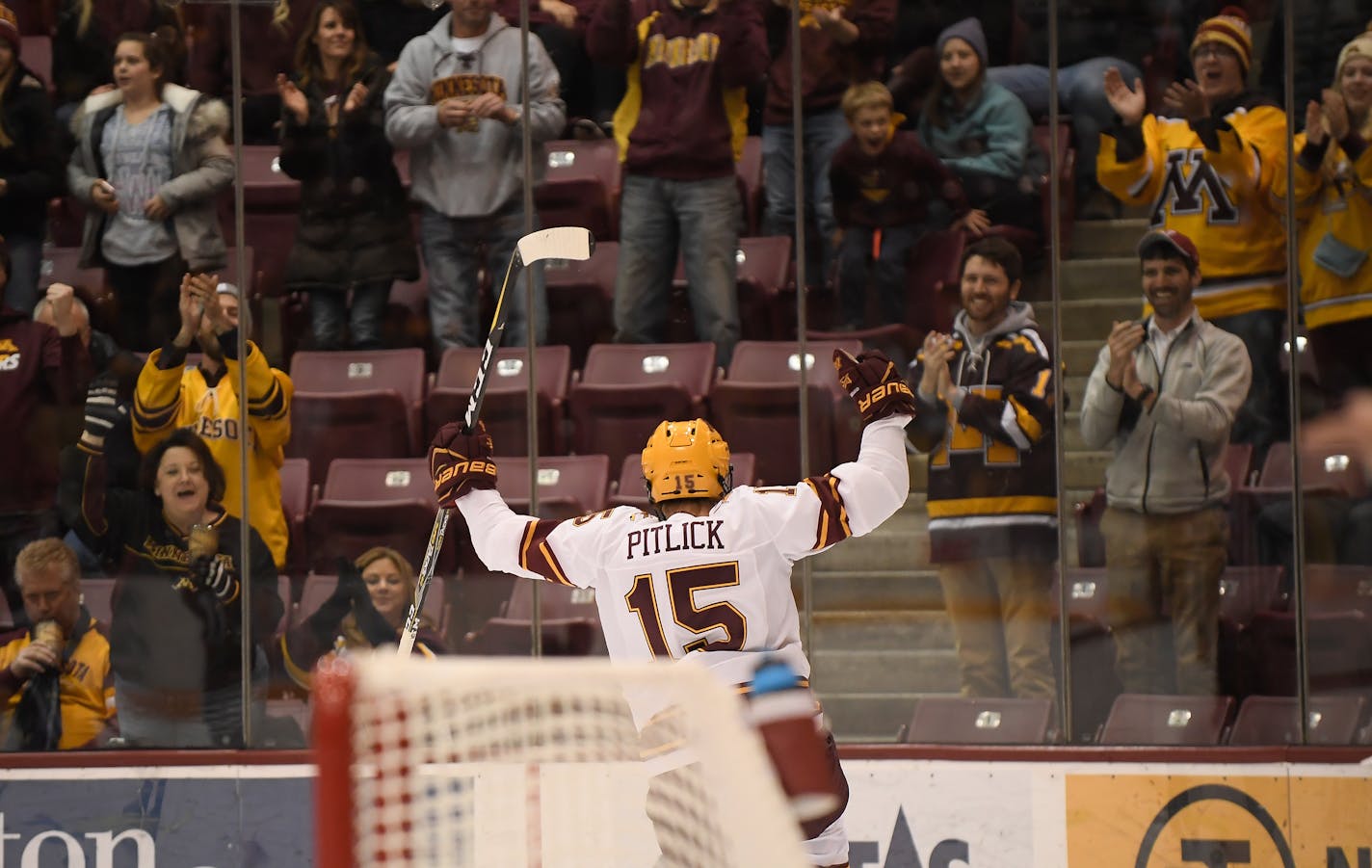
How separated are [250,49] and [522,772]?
382 centimetres

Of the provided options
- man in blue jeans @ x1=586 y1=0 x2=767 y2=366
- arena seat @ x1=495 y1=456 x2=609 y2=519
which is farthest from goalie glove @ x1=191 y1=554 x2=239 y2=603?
man in blue jeans @ x1=586 y1=0 x2=767 y2=366

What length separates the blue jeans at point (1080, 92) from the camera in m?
5.80

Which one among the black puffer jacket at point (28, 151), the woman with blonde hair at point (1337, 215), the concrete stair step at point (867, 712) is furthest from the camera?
the black puffer jacket at point (28, 151)

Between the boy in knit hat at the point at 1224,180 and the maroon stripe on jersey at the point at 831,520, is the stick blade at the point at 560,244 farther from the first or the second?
the boy in knit hat at the point at 1224,180

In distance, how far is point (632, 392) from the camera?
19.9 feet

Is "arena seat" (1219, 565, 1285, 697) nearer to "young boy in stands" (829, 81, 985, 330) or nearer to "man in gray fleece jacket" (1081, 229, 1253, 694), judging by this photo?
"man in gray fleece jacket" (1081, 229, 1253, 694)

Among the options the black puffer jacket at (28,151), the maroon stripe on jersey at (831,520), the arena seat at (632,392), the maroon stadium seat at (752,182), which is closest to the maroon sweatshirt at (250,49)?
the black puffer jacket at (28,151)

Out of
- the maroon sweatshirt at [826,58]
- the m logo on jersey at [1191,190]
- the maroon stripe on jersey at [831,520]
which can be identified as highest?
the maroon sweatshirt at [826,58]

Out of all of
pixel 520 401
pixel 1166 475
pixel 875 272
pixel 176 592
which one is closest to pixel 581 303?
Result: pixel 520 401

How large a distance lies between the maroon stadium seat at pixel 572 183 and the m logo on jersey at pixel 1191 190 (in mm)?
1816

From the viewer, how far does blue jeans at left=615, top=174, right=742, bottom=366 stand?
6.07m

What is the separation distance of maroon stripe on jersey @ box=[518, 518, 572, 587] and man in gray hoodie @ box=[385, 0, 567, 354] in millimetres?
1698

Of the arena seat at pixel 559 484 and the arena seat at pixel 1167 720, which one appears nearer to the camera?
the arena seat at pixel 1167 720

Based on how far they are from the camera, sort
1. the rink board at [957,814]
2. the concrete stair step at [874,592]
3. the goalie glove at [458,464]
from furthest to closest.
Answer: the concrete stair step at [874,592], the rink board at [957,814], the goalie glove at [458,464]
